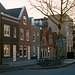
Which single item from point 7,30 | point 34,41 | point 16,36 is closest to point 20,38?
point 16,36

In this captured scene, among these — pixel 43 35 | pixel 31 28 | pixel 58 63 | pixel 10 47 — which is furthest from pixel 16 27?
pixel 43 35

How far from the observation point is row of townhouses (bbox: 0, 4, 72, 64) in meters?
29.9

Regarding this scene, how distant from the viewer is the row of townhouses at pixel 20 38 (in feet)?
98.0

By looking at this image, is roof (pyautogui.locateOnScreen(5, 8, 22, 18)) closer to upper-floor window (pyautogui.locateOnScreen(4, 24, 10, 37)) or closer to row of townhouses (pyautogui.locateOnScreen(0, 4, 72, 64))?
row of townhouses (pyautogui.locateOnScreen(0, 4, 72, 64))

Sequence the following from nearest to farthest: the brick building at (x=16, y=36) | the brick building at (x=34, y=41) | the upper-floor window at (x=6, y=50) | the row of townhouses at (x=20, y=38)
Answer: the brick building at (x=16, y=36) < the row of townhouses at (x=20, y=38) < the upper-floor window at (x=6, y=50) < the brick building at (x=34, y=41)

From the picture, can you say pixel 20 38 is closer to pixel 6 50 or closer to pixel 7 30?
pixel 7 30

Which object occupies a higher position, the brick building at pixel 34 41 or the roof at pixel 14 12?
the roof at pixel 14 12

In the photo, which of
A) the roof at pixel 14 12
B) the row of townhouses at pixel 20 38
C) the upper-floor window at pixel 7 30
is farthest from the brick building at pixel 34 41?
the upper-floor window at pixel 7 30

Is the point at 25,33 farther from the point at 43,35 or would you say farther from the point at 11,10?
the point at 43,35

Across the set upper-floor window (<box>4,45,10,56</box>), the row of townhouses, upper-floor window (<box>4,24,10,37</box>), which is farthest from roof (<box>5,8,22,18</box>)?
upper-floor window (<box>4,45,10,56</box>)

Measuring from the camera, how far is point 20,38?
35.5m

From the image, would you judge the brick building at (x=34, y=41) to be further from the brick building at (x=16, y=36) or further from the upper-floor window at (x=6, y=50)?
the upper-floor window at (x=6, y=50)

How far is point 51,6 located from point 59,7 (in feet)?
4.28

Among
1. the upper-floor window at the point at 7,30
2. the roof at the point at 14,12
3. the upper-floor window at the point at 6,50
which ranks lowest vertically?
the upper-floor window at the point at 6,50
